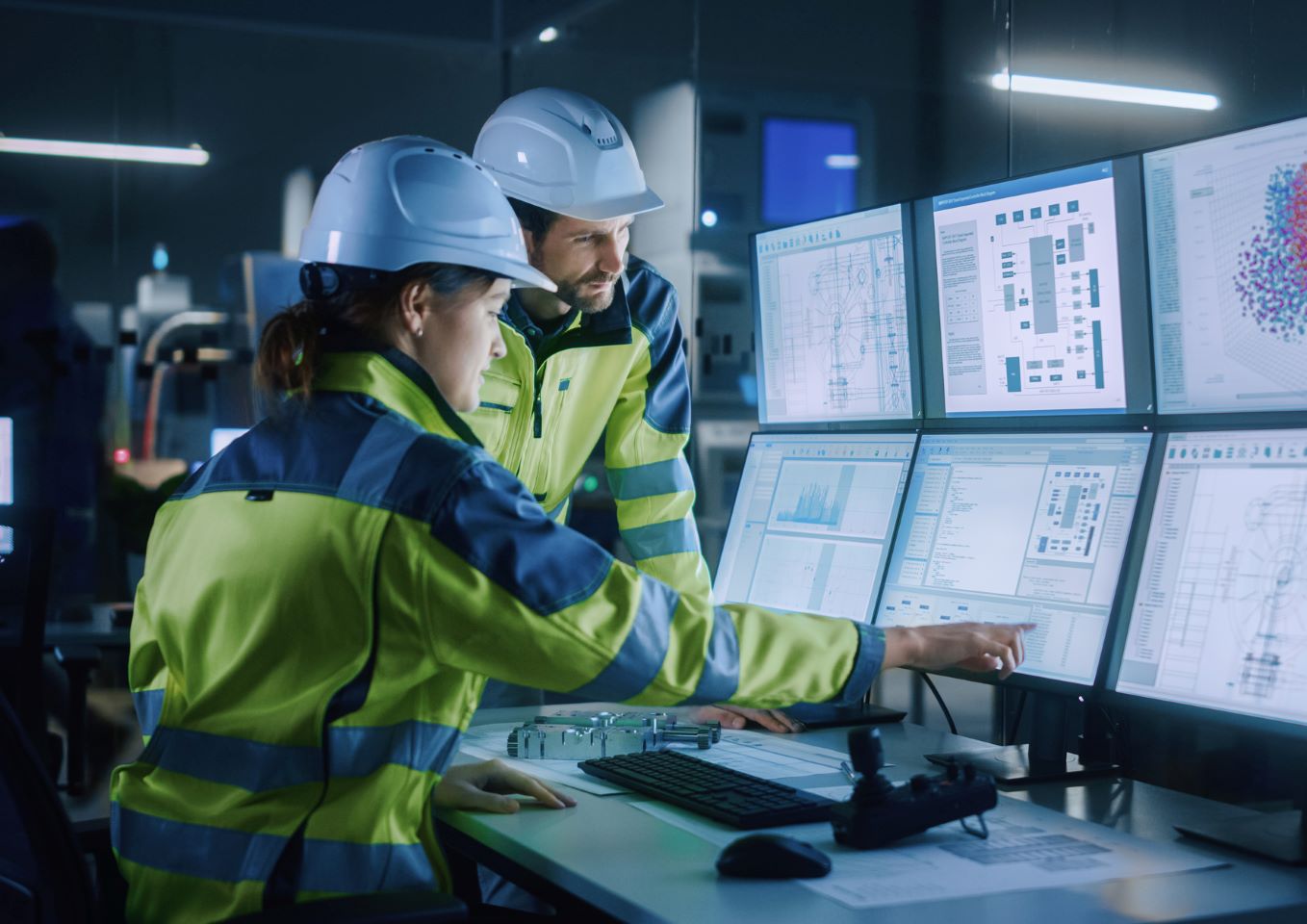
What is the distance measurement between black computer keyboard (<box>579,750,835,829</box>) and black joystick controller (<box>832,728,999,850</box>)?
7 centimetres

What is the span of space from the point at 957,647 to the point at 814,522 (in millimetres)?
563

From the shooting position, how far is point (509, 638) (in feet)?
4.08

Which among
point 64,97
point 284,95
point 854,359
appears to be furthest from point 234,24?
point 854,359

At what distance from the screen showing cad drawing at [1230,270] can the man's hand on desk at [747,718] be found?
26.6 inches

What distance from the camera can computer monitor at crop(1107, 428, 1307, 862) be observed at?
4.36ft

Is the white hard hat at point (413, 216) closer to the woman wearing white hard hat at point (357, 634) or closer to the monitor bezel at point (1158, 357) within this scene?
the woman wearing white hard hat at point (357, 634)

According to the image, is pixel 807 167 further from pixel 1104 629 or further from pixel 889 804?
pixel 889 804

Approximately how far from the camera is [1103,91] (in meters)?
2.72

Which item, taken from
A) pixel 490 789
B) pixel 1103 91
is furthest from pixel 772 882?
pixel 1103 91

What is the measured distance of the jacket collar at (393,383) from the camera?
135 centimetres

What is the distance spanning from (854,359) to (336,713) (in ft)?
3.38

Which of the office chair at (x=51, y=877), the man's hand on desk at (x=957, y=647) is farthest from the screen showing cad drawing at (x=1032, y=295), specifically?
the office chair at (x=51, y=877)

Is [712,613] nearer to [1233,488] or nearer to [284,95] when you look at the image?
[1233,488]

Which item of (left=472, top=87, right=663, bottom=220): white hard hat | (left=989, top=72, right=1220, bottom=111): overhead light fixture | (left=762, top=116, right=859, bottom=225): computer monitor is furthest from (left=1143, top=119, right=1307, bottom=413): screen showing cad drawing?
(left=762, top=116, right=859, bottom=225): computer monitor
